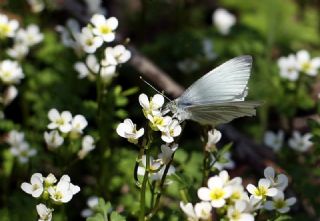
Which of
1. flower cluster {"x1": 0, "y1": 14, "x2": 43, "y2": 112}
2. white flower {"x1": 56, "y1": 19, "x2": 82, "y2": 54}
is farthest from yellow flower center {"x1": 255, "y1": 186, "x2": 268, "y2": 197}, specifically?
flower cluster {"x1": 0, "y1": 14, "x2": 43, "y2": 112}

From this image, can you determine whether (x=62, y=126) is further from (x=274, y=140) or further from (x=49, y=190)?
(x=274, y=140)

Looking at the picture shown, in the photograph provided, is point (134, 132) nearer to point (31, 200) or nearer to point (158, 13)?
point (31, 200)

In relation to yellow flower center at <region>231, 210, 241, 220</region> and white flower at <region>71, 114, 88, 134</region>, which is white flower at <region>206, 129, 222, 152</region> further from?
white flower at <region>71, 114, 88, 134</region>

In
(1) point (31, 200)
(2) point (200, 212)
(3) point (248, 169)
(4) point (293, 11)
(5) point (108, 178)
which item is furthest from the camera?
(4) point (293, 11)

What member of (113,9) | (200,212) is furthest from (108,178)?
(113,9)

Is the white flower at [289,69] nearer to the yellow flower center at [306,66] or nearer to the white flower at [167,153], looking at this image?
the yellow flower center at [306,66]
